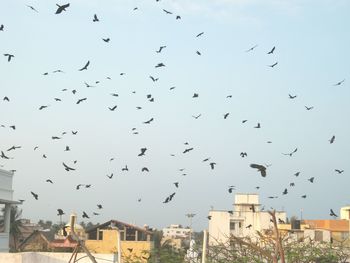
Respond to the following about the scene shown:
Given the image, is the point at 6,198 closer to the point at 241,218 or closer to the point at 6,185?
the point at 6,185

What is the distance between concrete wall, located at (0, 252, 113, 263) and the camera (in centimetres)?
1192

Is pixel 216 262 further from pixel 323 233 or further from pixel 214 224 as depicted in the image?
pixel 214 224

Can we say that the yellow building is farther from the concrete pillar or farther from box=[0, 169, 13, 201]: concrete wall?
box=[0, 169, 13, 201]: concrete wall

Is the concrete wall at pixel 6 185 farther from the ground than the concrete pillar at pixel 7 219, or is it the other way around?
the concrete wall at pixel 6 185

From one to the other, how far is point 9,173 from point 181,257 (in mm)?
12053

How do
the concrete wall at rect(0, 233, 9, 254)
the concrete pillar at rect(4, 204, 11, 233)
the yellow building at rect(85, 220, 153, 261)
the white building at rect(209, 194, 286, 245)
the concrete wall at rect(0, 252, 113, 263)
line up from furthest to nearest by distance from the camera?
the white building at rect(209, 194, 286, 245) → the yellow building at rect(85, 220, 153, 261) → the concrete pillar at rect(4, 204, 11, 233) → the concrete wall at rect(0, 233, 9, 254) → the concrete wall at rect(0, 252, 113, 263)

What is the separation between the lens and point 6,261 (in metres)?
12.0

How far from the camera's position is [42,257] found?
12.2m

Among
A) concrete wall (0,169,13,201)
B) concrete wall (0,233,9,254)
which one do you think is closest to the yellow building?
concrete wall (0,169,13,201)

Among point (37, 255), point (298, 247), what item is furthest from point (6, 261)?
point (298, 247)

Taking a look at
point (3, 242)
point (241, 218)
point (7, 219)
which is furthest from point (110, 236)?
point (3, 242)

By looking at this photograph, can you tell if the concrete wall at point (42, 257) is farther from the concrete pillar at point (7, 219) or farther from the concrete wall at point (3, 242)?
the concrete pillar at point (7, 219)

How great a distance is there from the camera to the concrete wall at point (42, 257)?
39.1ft

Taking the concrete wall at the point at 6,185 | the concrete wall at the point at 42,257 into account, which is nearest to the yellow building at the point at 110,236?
the concrete wall at the point at 6,185
